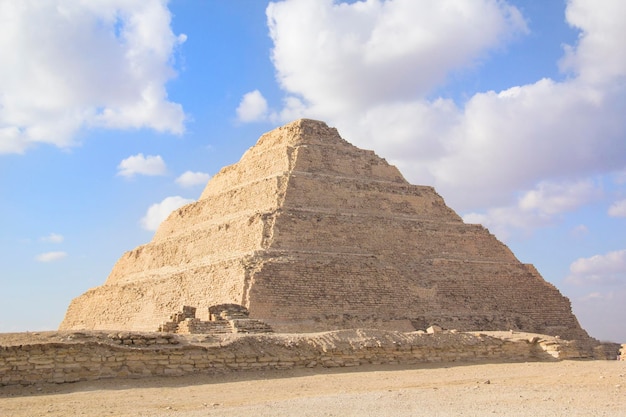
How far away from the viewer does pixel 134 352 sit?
13266 mm

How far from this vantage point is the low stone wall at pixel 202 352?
40.6ft

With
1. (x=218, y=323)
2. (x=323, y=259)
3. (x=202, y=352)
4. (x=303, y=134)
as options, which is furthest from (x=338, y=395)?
(x=303, y=134)

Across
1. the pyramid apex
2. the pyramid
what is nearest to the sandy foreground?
the pyramid

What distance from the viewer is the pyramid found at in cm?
2706

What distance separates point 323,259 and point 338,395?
16.8m

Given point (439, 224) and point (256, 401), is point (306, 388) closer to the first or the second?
point (256, 401)

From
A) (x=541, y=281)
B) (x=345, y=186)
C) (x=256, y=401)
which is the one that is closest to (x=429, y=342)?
(x=256, y=401)

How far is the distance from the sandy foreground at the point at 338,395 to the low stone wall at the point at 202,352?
0.90ft

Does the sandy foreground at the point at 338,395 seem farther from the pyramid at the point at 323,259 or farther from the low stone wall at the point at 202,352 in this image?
the pyramid at the point at 323,259

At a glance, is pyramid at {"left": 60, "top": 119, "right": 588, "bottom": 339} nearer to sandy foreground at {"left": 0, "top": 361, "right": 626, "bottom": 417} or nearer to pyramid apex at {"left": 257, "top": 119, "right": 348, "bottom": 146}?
pyramid apex at {"left": 257, "top": 119, "right": 348, "bottom": 146}

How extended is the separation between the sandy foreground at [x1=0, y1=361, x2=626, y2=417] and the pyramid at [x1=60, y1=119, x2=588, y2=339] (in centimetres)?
1075

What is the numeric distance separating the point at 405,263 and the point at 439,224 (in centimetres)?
461

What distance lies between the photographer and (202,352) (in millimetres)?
13891

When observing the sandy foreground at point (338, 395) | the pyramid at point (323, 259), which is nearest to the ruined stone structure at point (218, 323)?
the pyramid at point (323, 259)
